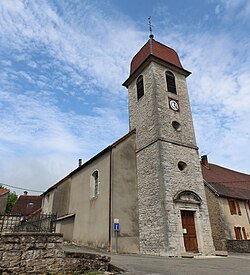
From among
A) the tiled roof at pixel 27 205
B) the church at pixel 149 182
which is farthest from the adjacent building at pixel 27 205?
the church at pixel 149 182

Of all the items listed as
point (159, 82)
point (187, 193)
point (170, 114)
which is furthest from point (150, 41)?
point (187, 193)

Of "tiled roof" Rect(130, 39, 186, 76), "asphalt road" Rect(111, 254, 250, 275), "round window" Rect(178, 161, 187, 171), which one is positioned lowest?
"asphalt road" Rect(111, 254, 250, 275)

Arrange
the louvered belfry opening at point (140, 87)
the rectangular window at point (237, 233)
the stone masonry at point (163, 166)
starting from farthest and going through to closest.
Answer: the rectangular window at point (237, 233) < the louvered belfry opening at point (140, 87) < the stone masonry at point (163, 166)

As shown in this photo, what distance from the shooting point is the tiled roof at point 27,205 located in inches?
1269

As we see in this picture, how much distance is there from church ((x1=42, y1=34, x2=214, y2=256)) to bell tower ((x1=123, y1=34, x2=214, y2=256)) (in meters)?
0.05

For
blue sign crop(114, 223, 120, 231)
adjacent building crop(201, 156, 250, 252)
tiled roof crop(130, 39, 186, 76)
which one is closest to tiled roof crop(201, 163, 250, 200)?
adjacent building crop(201, 156, 250, 252)

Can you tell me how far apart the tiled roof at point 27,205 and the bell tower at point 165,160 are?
77.2 ft

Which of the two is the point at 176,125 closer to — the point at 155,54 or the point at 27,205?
the point at 155,54

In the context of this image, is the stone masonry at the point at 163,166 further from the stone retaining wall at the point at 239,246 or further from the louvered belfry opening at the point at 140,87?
the stone retaining wall at the point at 239,246

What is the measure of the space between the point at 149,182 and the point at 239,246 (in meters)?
7.80

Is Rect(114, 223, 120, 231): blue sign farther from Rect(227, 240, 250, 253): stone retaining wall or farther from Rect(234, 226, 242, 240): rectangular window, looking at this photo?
Rect(234, 226, 242, 240): rectangular window

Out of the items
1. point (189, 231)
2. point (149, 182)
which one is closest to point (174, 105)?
point (149, 182)

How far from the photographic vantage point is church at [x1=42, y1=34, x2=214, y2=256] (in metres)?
12.3

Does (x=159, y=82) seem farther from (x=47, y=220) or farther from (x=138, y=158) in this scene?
(x=47, y=220)
